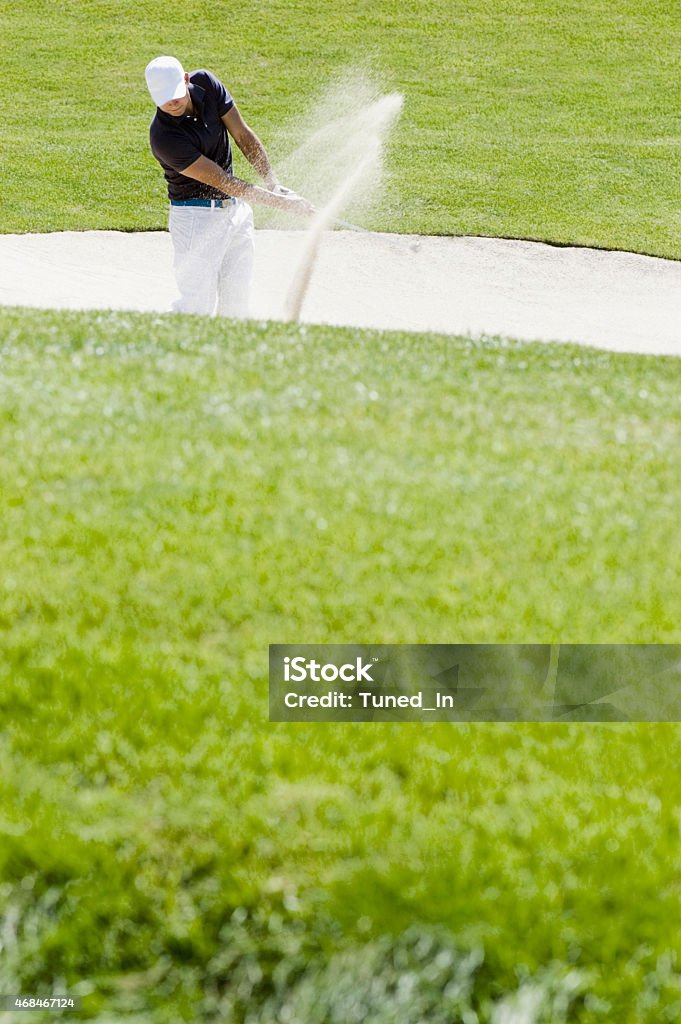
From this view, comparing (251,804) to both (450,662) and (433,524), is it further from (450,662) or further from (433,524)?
(433,524)

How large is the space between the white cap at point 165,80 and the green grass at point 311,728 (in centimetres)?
287

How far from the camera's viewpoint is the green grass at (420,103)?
632 inches

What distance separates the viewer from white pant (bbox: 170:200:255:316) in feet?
28.1

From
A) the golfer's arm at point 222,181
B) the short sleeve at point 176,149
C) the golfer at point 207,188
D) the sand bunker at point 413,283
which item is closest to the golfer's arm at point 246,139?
the golfer at point 207,188

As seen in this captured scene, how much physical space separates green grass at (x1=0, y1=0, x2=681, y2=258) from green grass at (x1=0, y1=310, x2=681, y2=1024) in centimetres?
1049

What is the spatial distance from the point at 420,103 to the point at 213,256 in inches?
534

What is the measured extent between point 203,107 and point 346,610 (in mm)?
5347

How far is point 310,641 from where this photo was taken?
4086 mm

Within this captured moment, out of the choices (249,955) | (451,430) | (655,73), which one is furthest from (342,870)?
(655,73)

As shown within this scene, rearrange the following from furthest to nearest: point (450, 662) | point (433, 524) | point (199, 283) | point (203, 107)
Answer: point (199, 283) < point (203, 107) < point (433, 524) < point (450, 662)

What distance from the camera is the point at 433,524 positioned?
4.67 meters

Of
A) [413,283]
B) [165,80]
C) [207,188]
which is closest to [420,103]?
[413,283]

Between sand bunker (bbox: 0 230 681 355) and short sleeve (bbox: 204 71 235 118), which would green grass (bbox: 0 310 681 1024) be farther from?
sand bunker (bbox: 0 230 681 355)

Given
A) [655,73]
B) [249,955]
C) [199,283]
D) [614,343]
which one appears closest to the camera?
[249,955]
